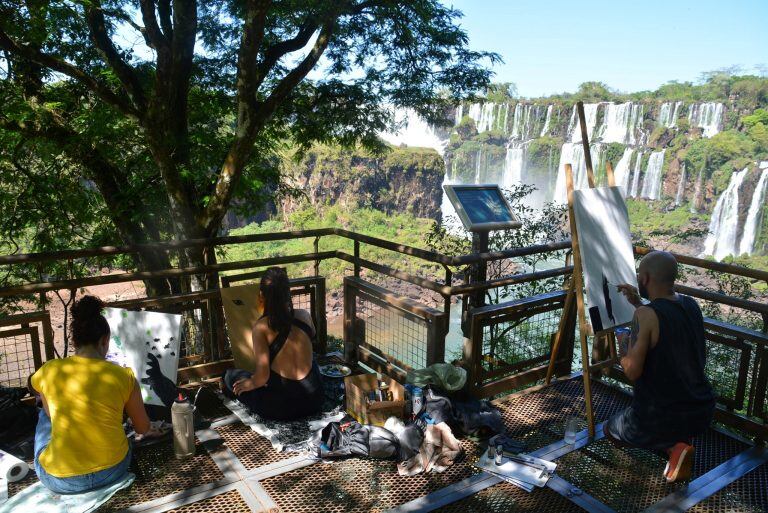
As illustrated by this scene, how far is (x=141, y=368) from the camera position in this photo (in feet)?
13.3

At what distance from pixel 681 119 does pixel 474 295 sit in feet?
164

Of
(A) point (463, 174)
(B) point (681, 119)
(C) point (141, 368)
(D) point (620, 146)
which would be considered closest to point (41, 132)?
(C) point (141, 368)

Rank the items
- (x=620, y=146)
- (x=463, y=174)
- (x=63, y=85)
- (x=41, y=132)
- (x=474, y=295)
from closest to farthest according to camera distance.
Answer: (x=474, y=295) < (x=41, y=132) < (x=63, y=85) < (x=620, y=146) < (x=463, y=174)

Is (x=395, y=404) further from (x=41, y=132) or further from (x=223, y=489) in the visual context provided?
(x=41, y=132)

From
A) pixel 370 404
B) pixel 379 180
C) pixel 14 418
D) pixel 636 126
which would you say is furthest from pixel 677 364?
pixel 379 180

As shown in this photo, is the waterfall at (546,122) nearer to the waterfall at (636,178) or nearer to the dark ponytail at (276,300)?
the waterfall at (636,178)

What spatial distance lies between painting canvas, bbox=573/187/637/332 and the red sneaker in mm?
912

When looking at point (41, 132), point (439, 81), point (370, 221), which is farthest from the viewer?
point (370, 221)

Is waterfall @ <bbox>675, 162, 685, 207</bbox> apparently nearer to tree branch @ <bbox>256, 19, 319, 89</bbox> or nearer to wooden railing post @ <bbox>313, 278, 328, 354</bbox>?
tree branch @ <bbox>256, 19, 319, 89</bbox>

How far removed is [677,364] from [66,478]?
3398mm

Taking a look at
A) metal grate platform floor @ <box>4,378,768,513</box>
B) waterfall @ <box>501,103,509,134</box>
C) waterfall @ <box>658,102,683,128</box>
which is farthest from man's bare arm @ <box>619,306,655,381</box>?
waterfall @ <box>501,103,509,134</box>

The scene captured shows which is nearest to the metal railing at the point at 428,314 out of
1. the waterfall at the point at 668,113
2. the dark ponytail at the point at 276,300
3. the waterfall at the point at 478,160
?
the dark ponytail at the point at 276,300

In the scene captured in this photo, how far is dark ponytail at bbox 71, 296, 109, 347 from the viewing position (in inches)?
115

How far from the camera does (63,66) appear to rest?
6473 millimetres
